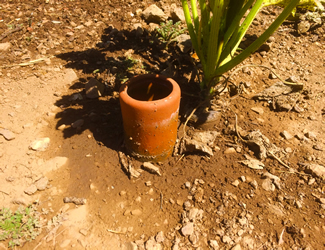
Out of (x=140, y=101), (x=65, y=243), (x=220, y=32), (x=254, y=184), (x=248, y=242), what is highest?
(x=220, y=32)

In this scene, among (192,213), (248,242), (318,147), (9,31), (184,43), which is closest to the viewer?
(248,242)

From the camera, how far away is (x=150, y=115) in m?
Answer: 1.90

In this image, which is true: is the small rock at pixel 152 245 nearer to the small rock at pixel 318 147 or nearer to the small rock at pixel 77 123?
the small rock at pixel 77 123

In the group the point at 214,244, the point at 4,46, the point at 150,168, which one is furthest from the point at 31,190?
the point at 4,46

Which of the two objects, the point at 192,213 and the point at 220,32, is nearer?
the point at 192,213

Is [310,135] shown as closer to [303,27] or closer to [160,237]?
[160,237]

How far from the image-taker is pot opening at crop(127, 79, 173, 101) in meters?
2.12

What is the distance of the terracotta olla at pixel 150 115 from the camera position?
1.89 metres

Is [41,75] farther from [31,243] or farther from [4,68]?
[31,243]

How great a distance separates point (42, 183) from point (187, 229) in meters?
1.23

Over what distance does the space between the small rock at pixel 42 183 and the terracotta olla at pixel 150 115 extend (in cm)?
73

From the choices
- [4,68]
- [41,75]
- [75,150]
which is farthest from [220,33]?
[4,68]

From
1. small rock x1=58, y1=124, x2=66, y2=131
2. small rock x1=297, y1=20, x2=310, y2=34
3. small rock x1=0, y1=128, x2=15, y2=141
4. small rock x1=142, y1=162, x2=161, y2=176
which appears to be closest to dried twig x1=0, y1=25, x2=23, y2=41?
small rock x1=0, y1=128, x2=15, y2=141

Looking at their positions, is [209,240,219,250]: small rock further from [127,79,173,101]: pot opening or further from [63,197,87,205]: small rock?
[127,79,173,101]: pot opening
